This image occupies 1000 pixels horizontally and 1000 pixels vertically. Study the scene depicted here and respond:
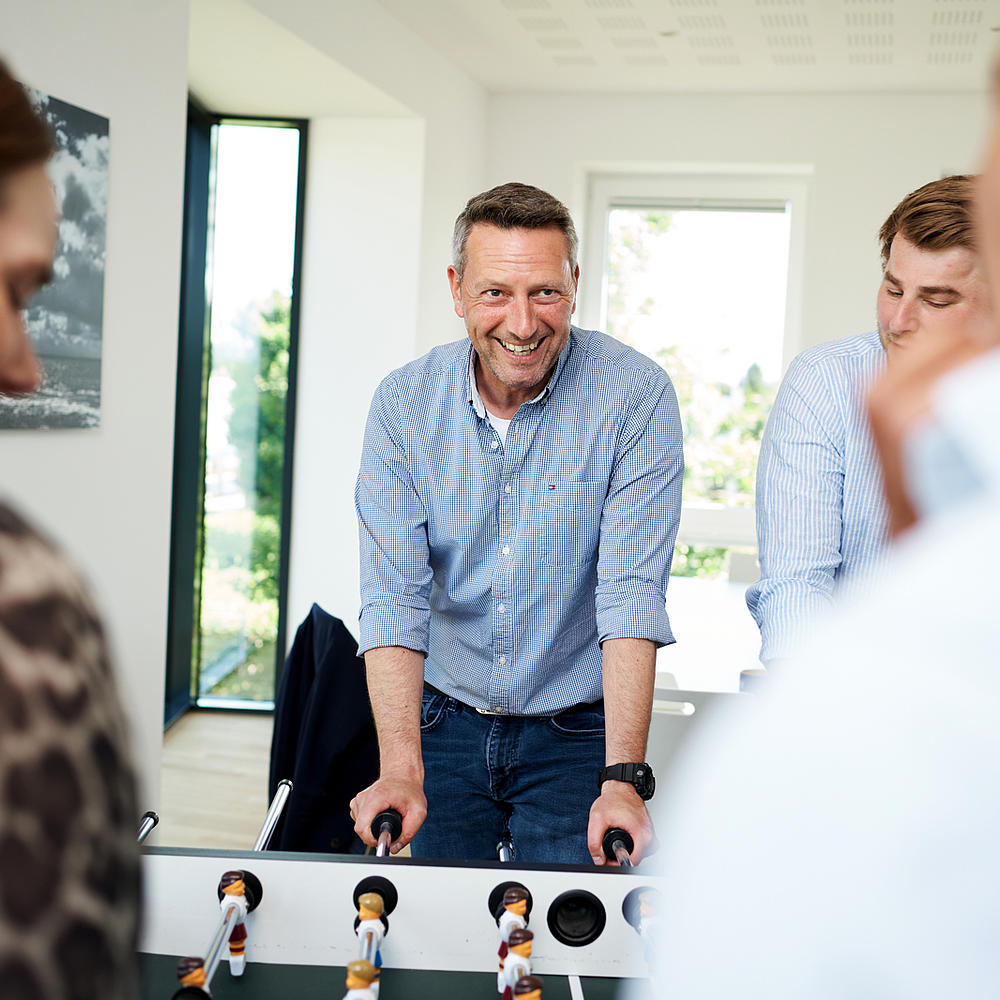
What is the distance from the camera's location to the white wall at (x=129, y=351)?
2.76 m

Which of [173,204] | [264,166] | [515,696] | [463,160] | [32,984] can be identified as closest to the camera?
[32,984]

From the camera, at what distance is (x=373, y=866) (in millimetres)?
1382

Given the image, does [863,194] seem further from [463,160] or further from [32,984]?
[32,984]

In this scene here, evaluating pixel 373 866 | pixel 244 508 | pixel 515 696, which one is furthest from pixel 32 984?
pixel 244 508

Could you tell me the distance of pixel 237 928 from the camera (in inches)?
51.2

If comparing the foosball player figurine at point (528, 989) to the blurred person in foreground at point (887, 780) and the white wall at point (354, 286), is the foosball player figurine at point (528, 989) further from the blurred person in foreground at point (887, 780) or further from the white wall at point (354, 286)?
the white wall at point (354, 286)

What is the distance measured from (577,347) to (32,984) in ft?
5.81

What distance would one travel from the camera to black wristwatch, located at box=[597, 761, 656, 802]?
1692mm

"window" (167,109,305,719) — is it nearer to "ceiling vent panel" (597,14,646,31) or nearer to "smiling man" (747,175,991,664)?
"ceiling vent panel" (597,14,646,31)

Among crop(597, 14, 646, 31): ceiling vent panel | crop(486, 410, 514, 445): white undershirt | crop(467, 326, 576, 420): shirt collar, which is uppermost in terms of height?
crop(597, 14, 646, 31): ceiling vent panel

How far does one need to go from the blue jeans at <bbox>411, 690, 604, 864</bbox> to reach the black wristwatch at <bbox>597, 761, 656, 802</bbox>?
34 centimetres

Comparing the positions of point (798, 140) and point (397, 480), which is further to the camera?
point (798, 140)

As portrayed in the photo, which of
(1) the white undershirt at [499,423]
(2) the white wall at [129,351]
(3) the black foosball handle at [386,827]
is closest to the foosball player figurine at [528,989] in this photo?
(3) the black foosball handle at [386,827]

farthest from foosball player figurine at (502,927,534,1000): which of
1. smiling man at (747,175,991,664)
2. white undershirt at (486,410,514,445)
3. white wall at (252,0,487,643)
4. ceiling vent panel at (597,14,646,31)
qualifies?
ceiling vent panel at (597,14,646,31)
